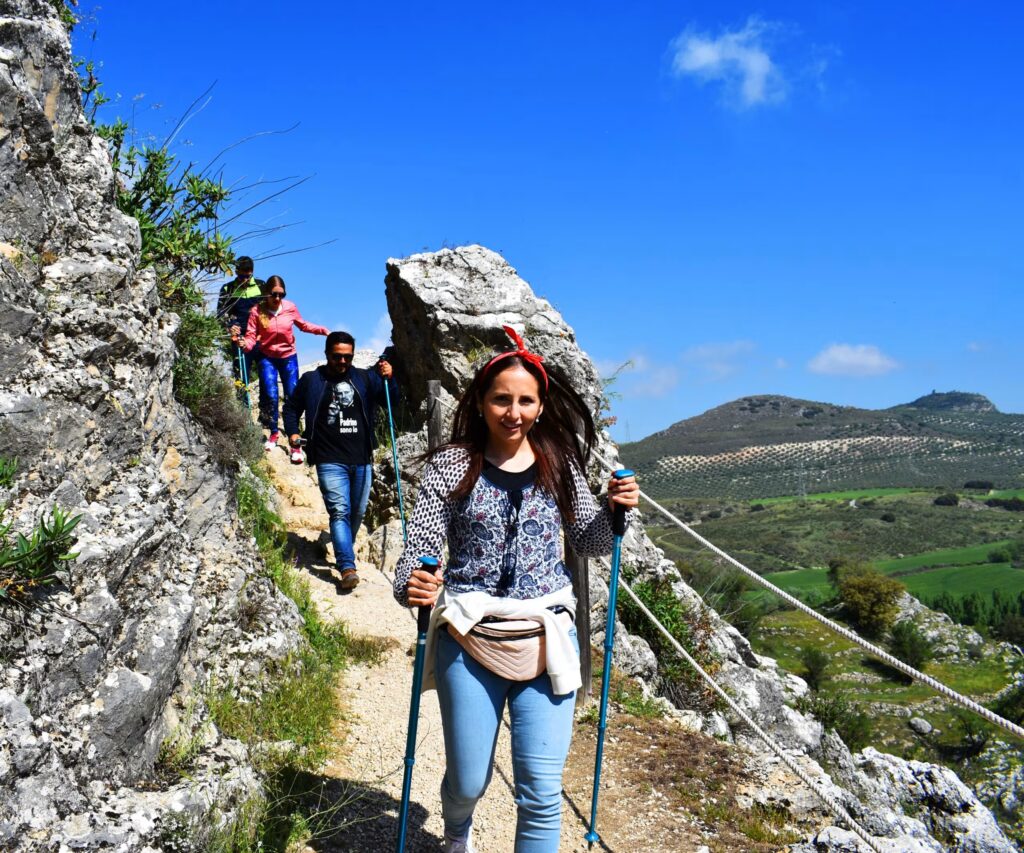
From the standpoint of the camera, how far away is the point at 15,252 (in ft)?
13.9

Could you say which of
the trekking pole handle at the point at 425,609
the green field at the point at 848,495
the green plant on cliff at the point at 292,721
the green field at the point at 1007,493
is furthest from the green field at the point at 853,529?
the trekking pole handle at the point at 425,609

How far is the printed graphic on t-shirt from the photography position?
7.87m

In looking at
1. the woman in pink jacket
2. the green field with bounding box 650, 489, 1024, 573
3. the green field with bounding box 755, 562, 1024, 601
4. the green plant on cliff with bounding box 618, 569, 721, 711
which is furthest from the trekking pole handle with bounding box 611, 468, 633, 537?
the green field with bounding box 650, 489, 1024, 573

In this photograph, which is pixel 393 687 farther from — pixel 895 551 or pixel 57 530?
pixel 895 551

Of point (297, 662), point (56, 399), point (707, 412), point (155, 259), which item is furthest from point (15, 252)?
point (707, 412)

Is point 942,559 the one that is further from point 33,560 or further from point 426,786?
point 33,560

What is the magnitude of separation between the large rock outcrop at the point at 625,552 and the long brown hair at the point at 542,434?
361 cm

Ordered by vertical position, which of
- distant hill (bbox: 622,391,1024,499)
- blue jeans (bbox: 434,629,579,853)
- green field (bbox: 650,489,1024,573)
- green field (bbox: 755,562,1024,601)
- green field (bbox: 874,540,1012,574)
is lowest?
green field (bbox: 755,562,1024,601)

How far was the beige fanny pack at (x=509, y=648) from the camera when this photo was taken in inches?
Answer: 123

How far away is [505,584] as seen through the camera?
10.7 ft

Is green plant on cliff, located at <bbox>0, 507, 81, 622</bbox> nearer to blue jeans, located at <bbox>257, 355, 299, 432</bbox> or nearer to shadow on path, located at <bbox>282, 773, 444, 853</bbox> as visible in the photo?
shadow on path, located at <bbox>282, 773, 444, 853</bbox>

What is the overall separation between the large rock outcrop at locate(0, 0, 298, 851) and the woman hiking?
1.40 m

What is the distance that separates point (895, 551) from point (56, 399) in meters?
117

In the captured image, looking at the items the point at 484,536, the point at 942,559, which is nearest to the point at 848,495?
the point at 942,559
